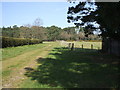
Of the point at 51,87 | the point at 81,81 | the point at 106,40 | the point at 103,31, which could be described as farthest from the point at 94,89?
the point at 106,40

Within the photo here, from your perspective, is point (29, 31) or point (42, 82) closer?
point (42, 82)

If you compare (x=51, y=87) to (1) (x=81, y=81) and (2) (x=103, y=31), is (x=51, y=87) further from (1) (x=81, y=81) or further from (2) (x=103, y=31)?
(2) (x=103, y=31)

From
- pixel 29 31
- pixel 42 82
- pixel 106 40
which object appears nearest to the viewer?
pixel 42 82

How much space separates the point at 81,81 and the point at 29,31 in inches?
2789

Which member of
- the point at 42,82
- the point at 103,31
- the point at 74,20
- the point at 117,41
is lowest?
the point at 42,82

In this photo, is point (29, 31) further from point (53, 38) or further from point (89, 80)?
point (89, 80)

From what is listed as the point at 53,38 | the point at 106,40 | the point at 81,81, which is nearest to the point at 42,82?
the point at 81,81

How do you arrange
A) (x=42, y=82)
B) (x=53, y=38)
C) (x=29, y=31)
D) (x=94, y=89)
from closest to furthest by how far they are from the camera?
(x=94, y=89) < (x=42, y=82) < (x=29, y=31) < (x=53, y=38)

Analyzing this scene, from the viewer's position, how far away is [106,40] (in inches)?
882

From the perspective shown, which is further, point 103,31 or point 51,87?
point 103,31

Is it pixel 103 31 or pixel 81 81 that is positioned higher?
pixel 103 31

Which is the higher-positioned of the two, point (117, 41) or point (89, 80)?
point (117, 41)

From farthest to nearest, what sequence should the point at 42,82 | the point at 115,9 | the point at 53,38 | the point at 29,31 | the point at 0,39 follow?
1. the point at 53,38
2. the point at 29,31
3. the point at 0,39
4. the point at 115,9
5. the point at 42,82

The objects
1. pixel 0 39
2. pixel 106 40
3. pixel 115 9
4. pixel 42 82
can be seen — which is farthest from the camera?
pixel 0 39
